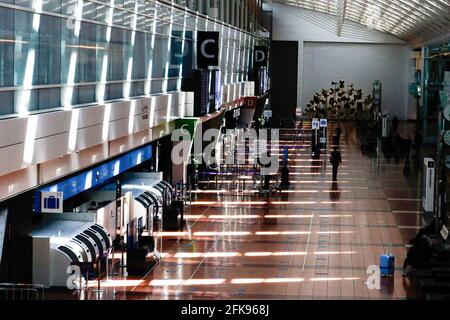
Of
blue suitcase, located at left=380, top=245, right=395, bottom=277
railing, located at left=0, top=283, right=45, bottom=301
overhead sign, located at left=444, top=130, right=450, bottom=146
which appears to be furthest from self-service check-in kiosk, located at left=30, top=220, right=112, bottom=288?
overhead sign, located at left=444, top=130, right=450, bottom=146

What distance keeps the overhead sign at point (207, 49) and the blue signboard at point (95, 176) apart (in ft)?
23.4

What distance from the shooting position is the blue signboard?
66.9 ft

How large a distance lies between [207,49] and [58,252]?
19.7 metres

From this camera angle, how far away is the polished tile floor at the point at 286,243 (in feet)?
62.9

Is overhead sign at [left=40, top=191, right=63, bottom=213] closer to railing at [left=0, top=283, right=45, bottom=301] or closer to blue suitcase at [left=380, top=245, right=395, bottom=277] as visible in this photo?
railing at [left=0, top=283, right=45, bottom=301]

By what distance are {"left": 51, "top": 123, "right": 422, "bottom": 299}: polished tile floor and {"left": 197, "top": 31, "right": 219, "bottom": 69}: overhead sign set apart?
5067 millimetres

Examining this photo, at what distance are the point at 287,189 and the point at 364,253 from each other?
14.4 m

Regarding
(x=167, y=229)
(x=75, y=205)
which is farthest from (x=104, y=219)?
(x=167, y=229)

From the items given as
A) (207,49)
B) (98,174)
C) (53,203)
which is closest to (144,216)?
(98,174)

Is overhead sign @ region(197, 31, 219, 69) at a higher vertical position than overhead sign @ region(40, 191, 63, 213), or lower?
higher

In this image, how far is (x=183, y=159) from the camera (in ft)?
111

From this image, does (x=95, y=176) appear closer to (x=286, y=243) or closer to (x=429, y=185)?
(x=286, y=243)

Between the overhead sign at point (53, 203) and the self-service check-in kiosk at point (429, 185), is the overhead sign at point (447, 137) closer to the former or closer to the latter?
the self-service check-in kiosk at point (429, 185)
